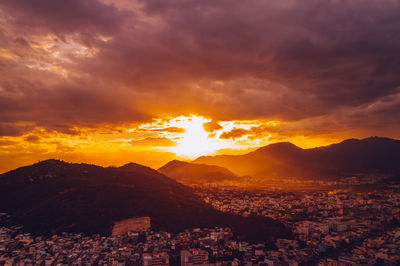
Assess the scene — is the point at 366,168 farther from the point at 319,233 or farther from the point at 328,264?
the point at 328,264

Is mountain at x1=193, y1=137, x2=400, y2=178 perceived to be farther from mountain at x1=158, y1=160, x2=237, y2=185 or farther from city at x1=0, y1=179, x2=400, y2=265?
city at x1=0, y1=179, x2=400, y2=265

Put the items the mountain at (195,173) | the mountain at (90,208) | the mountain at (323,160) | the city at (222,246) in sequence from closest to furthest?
1. the city at (222,246)
2. the mountain at (90,208)
3. the mountain at (323,160)
4. the mountain at (195,173)

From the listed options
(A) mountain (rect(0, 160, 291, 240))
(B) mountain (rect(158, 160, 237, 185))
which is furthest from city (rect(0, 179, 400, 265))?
(B) mountain (rect(158, 160, 237, 185))

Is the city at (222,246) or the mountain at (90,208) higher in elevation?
the mountain at (90,208)

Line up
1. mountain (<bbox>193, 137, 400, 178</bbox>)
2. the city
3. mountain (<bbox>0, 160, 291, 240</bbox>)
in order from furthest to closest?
mountain (<bbox>193, 137, 400, 178</bbox>) < mountain (<bbox>0, 160, 291, 240</bbox>) < the city

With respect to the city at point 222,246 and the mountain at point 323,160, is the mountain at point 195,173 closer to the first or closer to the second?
the mountain at point 323,160

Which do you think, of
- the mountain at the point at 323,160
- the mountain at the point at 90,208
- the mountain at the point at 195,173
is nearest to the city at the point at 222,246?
the mountain at the point at 90,208
